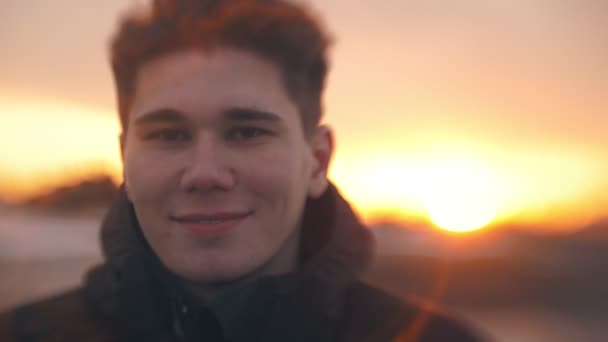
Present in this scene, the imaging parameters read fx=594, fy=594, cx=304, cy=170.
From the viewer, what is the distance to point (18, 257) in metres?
1.68

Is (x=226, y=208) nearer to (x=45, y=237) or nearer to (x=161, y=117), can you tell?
(x=161, y=117)

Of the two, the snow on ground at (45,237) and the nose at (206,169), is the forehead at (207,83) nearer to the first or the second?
the nose at (206,169)

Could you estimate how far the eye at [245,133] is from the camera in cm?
144

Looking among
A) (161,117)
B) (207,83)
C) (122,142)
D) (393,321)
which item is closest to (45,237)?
(122,142)

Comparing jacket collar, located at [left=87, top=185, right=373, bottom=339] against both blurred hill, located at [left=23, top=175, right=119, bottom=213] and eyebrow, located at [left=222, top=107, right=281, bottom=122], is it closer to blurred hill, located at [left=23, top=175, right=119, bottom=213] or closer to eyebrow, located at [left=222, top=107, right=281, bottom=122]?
blurred hill, located at [left=23, top=175, right=119, bottom=213]

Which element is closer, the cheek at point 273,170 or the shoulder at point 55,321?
the cheek at point 273,170

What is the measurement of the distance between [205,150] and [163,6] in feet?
1.31

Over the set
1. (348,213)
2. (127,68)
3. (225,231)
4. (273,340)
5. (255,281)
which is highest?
(127,68)

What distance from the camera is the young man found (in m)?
1.45

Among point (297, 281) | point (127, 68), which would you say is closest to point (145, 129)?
point (127, 68)

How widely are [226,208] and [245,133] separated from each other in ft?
0.62

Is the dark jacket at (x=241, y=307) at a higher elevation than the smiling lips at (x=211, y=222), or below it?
below

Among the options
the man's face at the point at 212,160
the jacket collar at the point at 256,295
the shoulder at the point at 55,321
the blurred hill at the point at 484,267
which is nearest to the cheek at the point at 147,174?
Answer: the man's face at the point at 212,160

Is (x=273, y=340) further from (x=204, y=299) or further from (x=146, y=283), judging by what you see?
(x=146, y=283)
